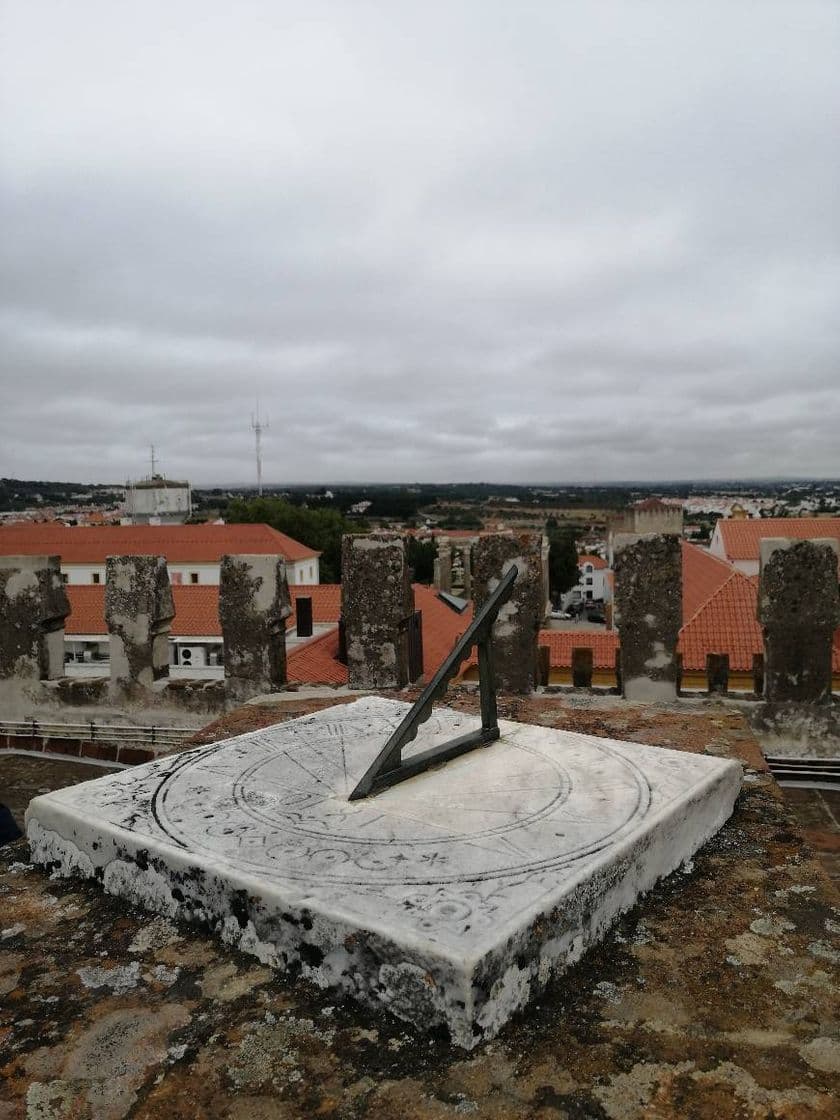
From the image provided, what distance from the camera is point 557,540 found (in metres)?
77.4

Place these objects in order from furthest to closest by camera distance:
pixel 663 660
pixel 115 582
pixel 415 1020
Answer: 1. pixel 115 582
2. pixel 663 660
3. pixel 415 1020

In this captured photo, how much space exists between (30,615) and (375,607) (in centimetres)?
268

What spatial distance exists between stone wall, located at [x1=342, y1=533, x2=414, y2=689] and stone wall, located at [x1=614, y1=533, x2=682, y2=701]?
61.2 inches

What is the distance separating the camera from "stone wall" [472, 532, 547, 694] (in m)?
5.83

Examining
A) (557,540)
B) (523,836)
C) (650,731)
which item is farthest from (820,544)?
(557,540)

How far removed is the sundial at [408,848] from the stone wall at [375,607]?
1.94 m

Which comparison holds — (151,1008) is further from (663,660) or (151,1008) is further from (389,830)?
(663,660)

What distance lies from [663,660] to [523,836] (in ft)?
10.1

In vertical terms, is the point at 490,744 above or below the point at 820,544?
below

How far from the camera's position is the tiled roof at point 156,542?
5012cm

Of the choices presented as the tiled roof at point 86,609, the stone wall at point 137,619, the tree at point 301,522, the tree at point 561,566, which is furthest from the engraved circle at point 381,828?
the tree at point 561,566

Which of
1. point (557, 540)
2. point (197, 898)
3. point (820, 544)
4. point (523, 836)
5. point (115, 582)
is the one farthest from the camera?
point (557, 540)

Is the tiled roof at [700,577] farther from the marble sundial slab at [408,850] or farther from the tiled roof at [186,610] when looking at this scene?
the marble sundial slab at [408,850]

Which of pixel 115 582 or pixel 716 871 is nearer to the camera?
pixel 716 871
